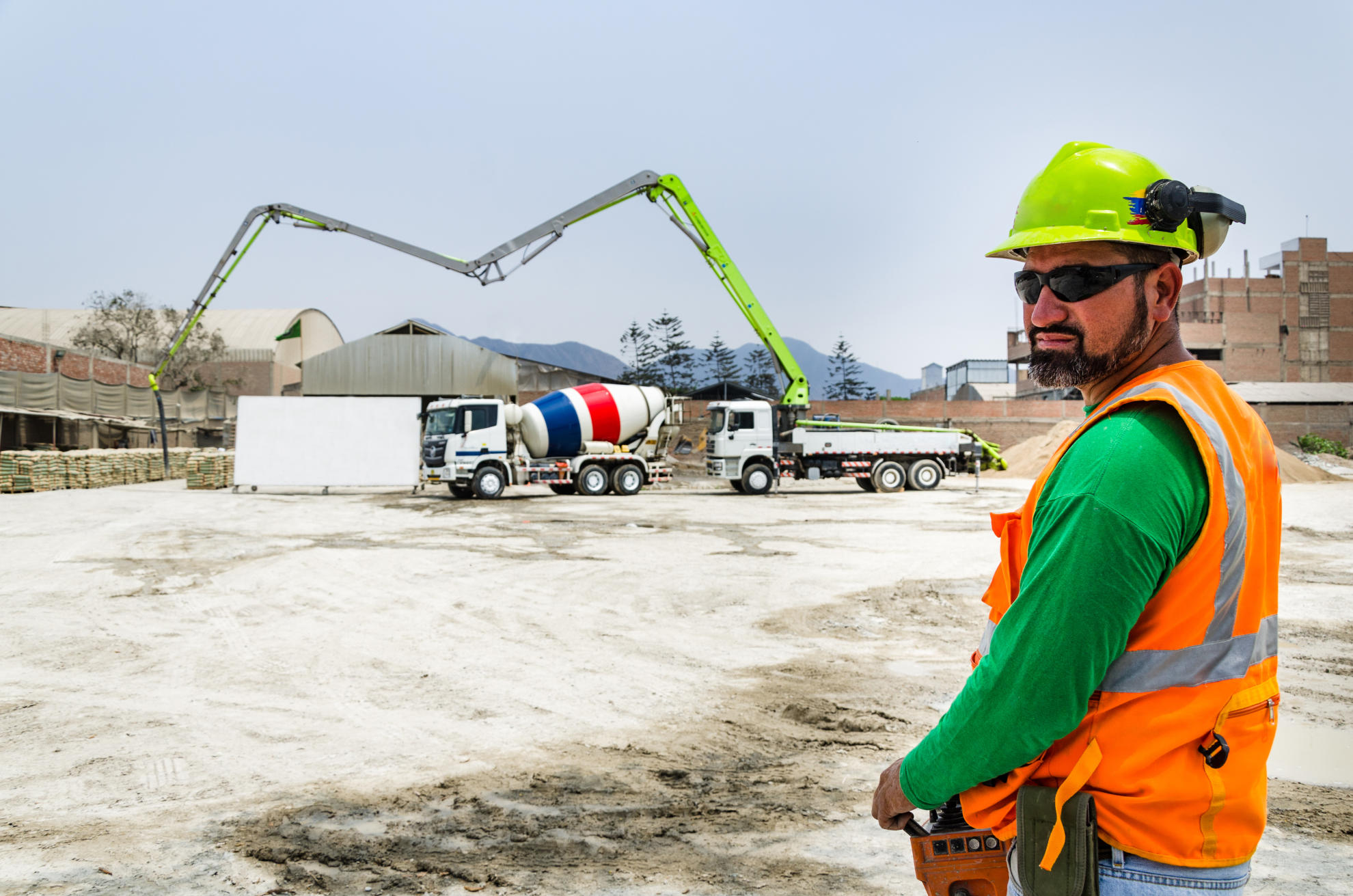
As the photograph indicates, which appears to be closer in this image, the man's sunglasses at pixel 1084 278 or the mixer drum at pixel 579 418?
the man's sunglasses at pixel 1084 278

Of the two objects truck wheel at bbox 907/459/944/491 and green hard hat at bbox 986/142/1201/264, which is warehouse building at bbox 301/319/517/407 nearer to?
truck wheel at bbox 907/459/944/491

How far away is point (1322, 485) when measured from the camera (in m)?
26.8

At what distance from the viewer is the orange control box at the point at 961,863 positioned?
5.45ft

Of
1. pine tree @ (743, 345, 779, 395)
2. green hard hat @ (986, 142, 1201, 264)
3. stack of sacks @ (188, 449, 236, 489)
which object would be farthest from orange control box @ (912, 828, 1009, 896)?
pine tree @ (743, 345, 779, 395)

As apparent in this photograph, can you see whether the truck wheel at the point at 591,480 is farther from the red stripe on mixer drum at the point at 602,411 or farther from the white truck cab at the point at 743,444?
the white truck cab at the point at 743,444

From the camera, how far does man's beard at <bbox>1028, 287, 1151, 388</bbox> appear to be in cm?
165

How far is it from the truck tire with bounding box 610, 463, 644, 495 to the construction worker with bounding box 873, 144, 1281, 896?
2354 cm

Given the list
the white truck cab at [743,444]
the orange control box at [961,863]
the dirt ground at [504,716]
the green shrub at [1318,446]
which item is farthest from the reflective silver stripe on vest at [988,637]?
the green shrub at [1318,446]

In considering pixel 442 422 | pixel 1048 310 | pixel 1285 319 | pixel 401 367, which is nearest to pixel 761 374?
pixel 1285 319

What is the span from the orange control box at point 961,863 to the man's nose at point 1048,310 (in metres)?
1.00

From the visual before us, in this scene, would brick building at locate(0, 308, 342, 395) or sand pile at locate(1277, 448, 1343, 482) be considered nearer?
sand pile at locate(1277, 448, 1343, 482)

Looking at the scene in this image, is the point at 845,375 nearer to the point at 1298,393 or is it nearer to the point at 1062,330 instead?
the point at 1298,393

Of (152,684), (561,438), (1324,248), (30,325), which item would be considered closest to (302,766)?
(152,684)

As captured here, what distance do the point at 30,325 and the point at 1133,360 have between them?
7402 cm
